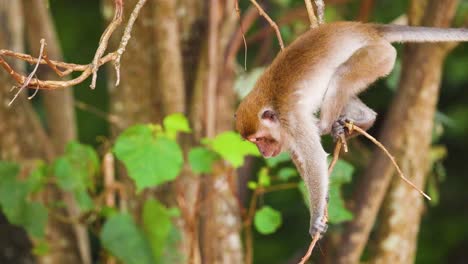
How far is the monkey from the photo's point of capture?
3.39 metres

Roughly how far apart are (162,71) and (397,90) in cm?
128

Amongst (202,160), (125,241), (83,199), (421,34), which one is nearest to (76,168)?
(83,199)

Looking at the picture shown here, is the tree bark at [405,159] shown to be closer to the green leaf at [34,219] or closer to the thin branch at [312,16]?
the thin branch at [312,16]

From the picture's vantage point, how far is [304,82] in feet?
11.3

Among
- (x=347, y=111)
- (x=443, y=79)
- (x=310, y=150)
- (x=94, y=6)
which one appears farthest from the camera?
(x=94, y=6)

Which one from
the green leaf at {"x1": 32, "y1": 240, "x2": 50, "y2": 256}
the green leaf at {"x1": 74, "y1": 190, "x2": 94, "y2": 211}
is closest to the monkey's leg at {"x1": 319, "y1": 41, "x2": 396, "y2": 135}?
the green leaf at {"x1": 74, "y1": 190, "x2": 94, "y2": 211}

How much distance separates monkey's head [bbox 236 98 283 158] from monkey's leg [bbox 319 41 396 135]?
0.63 feet

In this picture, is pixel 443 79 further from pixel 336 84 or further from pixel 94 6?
pixel 336 84

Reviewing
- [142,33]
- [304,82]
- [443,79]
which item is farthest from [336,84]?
[443,79]

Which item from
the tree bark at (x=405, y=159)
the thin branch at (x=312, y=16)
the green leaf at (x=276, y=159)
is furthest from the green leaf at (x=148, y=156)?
the tree bark at (x=405, y=159)

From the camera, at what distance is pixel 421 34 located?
352 cm

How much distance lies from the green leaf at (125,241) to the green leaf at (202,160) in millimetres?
650

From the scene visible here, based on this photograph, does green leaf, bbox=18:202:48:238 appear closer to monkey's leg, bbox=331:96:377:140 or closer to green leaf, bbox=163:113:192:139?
green leaf, bbox=163:113:192:139

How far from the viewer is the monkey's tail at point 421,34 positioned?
11.4 ft
